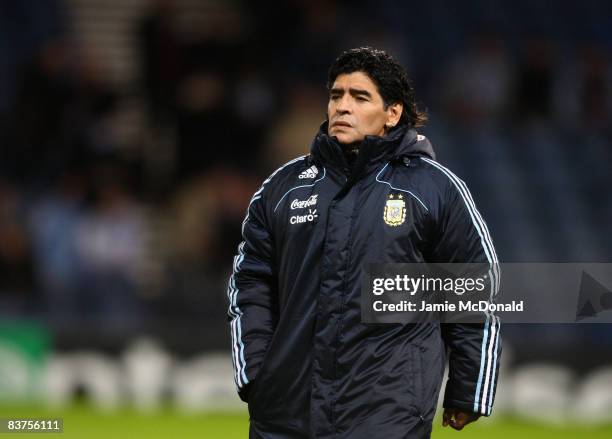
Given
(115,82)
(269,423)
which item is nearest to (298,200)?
(269,423)

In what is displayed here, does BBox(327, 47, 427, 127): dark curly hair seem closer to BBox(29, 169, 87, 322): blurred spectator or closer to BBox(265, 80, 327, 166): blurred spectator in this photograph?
BBox(29, 169, 87, 322): blurred spectator

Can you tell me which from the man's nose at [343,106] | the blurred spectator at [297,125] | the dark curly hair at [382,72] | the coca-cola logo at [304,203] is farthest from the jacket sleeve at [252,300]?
the blurred spectator at [297,125]

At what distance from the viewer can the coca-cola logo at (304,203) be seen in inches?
175

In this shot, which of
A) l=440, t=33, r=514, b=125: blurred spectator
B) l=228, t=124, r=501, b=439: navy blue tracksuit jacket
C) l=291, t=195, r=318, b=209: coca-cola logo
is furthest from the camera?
l=440, t=33, r=514, b=125: blurred spectator

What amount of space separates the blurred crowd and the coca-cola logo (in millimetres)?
5696

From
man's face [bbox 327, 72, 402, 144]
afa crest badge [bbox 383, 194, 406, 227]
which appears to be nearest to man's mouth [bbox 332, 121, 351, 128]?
man's face [bbox 327, 72, 402, 144]

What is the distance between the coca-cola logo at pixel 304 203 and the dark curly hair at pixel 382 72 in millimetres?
438

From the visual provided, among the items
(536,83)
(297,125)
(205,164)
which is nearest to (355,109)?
(205,164)

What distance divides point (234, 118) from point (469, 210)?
→ 7.32 metres

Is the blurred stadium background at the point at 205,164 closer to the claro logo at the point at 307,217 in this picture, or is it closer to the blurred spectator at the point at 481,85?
the blurred spectator at the point at 481,85

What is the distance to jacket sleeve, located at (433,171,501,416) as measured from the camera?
4289 mm

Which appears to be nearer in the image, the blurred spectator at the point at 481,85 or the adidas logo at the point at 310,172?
the adidas logo at the point at 310,172

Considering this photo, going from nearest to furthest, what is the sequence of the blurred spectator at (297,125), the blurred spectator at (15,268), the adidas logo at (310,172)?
the adidas logo at (310,172), the blurred spectator at (15,268), the blurred spectator at (297,125)

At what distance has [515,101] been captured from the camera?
40.5 feet
